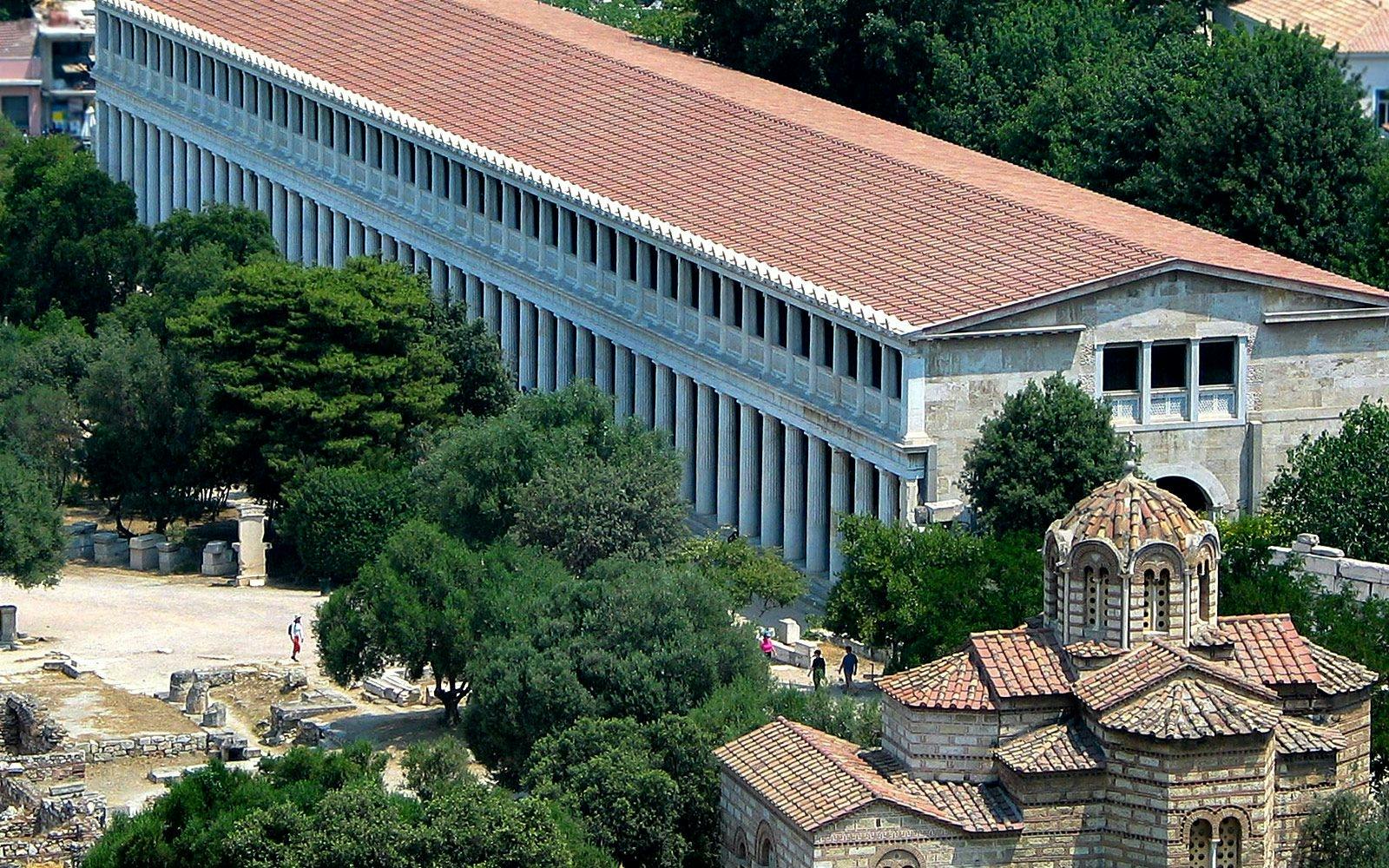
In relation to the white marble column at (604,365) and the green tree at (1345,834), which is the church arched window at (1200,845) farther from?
the white marble column at (604,365)

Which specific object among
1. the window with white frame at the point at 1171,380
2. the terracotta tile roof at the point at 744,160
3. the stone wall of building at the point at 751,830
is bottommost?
the stone wall of building at the point at 751,830

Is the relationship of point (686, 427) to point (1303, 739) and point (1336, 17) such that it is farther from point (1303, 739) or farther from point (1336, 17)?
point (1336, 17)

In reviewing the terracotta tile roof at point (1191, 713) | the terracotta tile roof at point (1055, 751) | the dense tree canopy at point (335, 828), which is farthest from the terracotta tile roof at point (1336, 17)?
the terracotta tile roof at point (1191, 713)

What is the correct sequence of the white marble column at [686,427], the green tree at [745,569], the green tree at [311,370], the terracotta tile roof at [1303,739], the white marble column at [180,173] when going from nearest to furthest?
1. the terracotta tile roof at [1303,739]
2. the green tree at [745,569]
3. the white marble column at [686,427]
4. the green tree at [311,370]
5. the white marble column at [180,173]

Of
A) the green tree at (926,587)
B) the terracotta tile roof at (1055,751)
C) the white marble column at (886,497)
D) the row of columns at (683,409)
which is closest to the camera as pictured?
the terracotta tile roof at (1055,751)

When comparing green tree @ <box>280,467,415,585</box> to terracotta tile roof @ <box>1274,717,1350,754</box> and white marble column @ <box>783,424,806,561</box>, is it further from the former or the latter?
terracotta tile roof @ <box>1274,717,1350,754</box>

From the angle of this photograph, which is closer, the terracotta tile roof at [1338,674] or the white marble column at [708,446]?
the terracotta tile roof at [1338,674]

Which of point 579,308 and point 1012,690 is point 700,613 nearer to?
point 1012,690

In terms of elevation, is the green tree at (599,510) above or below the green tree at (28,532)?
above

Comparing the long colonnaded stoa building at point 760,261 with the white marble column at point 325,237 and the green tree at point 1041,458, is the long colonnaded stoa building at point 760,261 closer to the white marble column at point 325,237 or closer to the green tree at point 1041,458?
the white marble column at point 325,237
